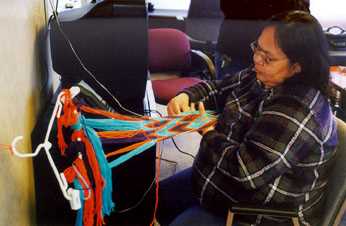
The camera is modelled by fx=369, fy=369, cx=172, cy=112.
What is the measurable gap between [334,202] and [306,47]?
458 millimetres

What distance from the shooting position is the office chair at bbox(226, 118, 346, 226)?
104 centimetres

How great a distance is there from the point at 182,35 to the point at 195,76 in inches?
14.4

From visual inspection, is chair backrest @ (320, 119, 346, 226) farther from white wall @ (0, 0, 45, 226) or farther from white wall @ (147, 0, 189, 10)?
white wall @ (147, 0, 189, 10)

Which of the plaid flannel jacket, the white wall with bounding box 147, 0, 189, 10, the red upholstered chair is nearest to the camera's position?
the plaid flannel jacket

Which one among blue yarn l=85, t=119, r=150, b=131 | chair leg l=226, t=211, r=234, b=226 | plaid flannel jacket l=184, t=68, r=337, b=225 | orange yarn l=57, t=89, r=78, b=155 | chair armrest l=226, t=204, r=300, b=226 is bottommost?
chair leg l=226, t=211, r=234, b=226

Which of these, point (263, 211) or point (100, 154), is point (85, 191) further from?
point (263, 211)

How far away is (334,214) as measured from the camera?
1085mm

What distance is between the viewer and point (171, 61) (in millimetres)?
2646

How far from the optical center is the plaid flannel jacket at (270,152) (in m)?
1.03

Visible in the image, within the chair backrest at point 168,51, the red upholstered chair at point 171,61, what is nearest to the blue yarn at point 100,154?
the red upholstered chair at point 171,61

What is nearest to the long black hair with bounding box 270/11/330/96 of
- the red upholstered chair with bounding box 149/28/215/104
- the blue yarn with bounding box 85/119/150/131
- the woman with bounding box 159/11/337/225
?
the woman with bounding box 159/11/337/225

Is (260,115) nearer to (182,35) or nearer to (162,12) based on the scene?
(182,35)

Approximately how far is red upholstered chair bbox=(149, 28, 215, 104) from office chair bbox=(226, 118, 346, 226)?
1.42m

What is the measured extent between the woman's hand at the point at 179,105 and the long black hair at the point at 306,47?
36 cm
